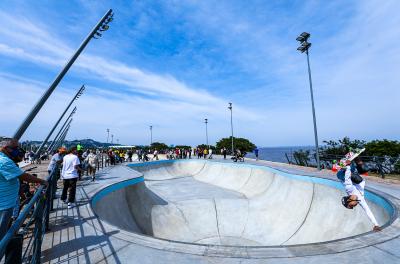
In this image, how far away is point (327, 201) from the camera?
10.7m

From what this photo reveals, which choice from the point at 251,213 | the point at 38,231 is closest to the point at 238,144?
the point at 251,213

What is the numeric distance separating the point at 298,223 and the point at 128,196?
26.7 feet

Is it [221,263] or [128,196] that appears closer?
[221,263]

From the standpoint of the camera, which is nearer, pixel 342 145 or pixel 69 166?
pixel 69 166

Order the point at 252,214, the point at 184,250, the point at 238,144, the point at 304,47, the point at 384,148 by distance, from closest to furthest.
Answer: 1. the point at 184,250
2. the point at 252,214
3. the point at 304,47
4. the point at 384,148
5. the point at 238,144

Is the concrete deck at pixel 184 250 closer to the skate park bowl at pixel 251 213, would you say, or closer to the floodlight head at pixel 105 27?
the skate park bowl at pixel 251 213

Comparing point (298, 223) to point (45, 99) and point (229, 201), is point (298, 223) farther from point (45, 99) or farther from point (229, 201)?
point (45, 99)

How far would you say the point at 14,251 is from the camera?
2408 mm

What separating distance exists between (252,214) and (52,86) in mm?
11401

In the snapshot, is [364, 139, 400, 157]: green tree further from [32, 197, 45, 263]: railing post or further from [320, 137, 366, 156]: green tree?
[32, 197, 45, 263]: railing post

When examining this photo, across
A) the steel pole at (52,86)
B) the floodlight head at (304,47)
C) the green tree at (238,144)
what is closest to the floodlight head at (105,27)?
the steel pole at (52,86)

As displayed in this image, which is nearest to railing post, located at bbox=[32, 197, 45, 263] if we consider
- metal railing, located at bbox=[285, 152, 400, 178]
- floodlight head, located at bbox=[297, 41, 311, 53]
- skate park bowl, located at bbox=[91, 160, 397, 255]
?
skate park bowl, located at bbox=[91, 160, 397, 255]

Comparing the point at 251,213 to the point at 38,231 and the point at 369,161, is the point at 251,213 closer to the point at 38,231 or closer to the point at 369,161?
the point at 369,161

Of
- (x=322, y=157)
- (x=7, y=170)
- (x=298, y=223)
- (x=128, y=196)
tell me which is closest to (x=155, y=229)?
(x=128, y=196)
